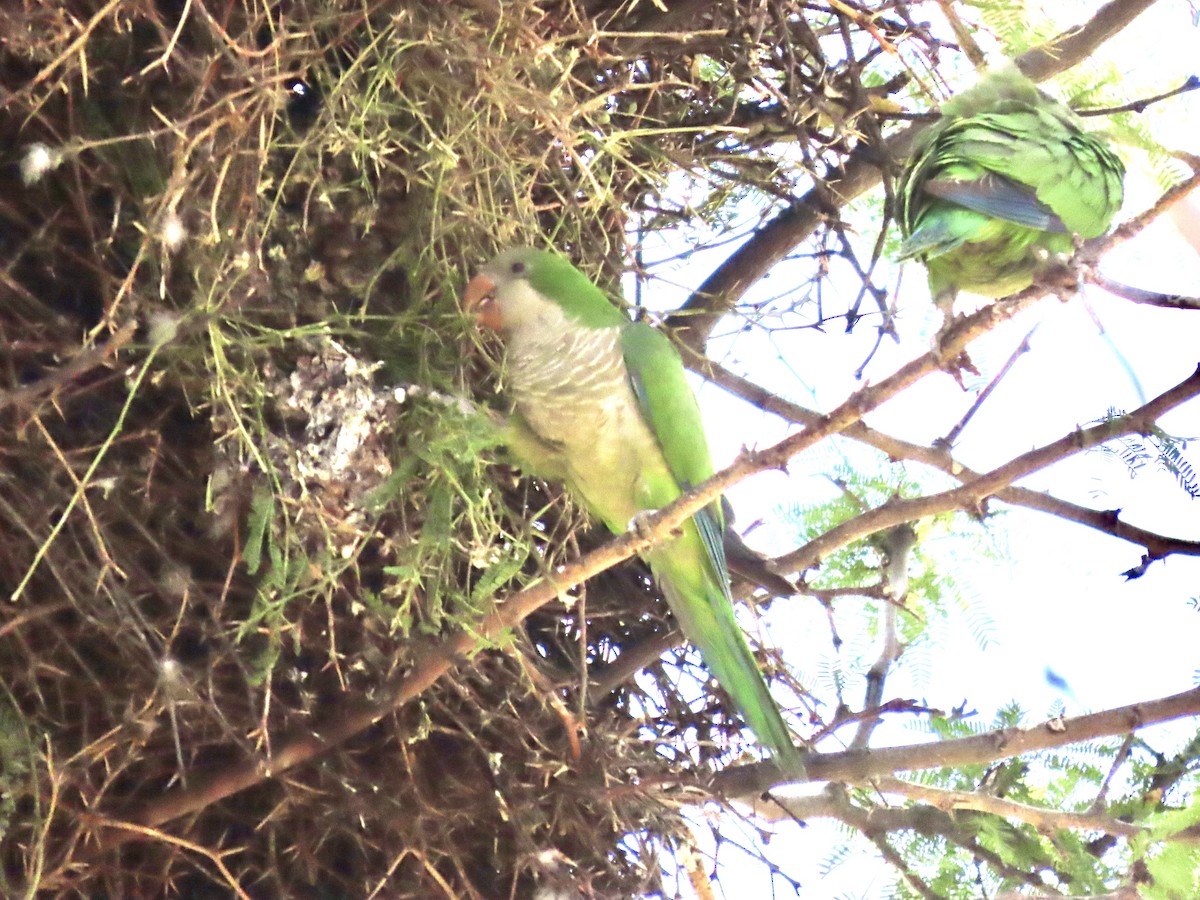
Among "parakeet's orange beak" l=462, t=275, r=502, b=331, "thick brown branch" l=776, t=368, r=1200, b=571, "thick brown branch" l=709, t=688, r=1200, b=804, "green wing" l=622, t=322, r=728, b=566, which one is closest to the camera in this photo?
"thick brown branch" l=776, t=368, r=1200, b=571

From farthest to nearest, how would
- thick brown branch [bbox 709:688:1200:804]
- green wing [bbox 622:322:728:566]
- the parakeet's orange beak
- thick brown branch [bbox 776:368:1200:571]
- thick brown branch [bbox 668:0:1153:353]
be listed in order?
1. thick brown branch [bbox 668:0:1153:353]
2. green wing [bbox 622:322:728:566]
3. the parakeet's orange beak
4. thick brown branch [bbox 709:688:1200:804]
5. thick brown branch [bbox 776:368:1200:571]

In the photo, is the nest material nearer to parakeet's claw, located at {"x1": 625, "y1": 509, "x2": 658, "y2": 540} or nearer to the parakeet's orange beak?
the parakeet's orange beak

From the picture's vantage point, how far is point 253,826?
1.62 m

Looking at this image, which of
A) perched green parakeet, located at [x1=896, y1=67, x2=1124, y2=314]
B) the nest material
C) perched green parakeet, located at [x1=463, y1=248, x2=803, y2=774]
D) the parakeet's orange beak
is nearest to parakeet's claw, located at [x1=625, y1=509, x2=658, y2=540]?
the nest material

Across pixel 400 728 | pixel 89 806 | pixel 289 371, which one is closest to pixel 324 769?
pixel 400 728

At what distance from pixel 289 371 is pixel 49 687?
50 cm

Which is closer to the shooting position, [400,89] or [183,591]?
[183,591]

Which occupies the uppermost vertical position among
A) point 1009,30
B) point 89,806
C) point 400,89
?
point 1009,30

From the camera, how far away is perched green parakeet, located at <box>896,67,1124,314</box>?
179cm

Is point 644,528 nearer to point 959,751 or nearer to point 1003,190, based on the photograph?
point 959,751

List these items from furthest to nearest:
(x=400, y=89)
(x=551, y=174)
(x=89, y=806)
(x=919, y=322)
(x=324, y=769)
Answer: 1. (x=919, y=322)
2. (x=551, y=174)
3. (x=400, y=89)
4. (x=324, y=769)
5. (x=89, y=806)

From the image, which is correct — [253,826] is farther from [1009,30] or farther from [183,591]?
[1009,30]

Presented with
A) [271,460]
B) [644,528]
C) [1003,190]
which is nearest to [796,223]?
[1003,190]

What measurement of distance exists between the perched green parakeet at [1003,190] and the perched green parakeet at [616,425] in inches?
17.3
